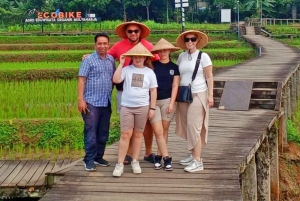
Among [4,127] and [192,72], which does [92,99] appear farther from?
[4,127]

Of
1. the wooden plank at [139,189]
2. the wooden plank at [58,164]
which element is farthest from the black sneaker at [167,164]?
the wooden plank at [58,164]

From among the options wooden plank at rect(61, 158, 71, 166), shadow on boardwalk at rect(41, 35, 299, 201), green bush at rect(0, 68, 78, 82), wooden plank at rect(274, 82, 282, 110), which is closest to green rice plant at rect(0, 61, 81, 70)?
green bush at rect(0, 68, 78, 82)

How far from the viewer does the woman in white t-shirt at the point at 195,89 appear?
5.72 meters

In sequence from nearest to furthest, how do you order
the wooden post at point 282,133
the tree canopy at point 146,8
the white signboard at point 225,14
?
the wooden post at point 282,133 < the white signboard at point 225,14 < the tree canopy at point 146,8

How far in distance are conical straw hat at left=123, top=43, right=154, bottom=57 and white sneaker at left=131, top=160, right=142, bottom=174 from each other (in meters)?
1.01

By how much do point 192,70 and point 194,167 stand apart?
92 cm

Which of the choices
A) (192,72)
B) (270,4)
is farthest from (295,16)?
(192,72)

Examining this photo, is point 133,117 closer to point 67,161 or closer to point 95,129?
point 95,129

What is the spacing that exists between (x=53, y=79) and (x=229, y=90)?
21.1 feet

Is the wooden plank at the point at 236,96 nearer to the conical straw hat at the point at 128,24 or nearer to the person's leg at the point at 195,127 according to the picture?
the person's leg at the point at 195,127

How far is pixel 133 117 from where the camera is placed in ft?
18.3

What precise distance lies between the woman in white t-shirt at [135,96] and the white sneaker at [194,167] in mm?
452

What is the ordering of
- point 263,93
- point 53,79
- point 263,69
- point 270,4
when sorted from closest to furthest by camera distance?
point 263,93 < point 263,69 < point 53,79 < point 270,4

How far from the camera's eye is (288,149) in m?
11.0
